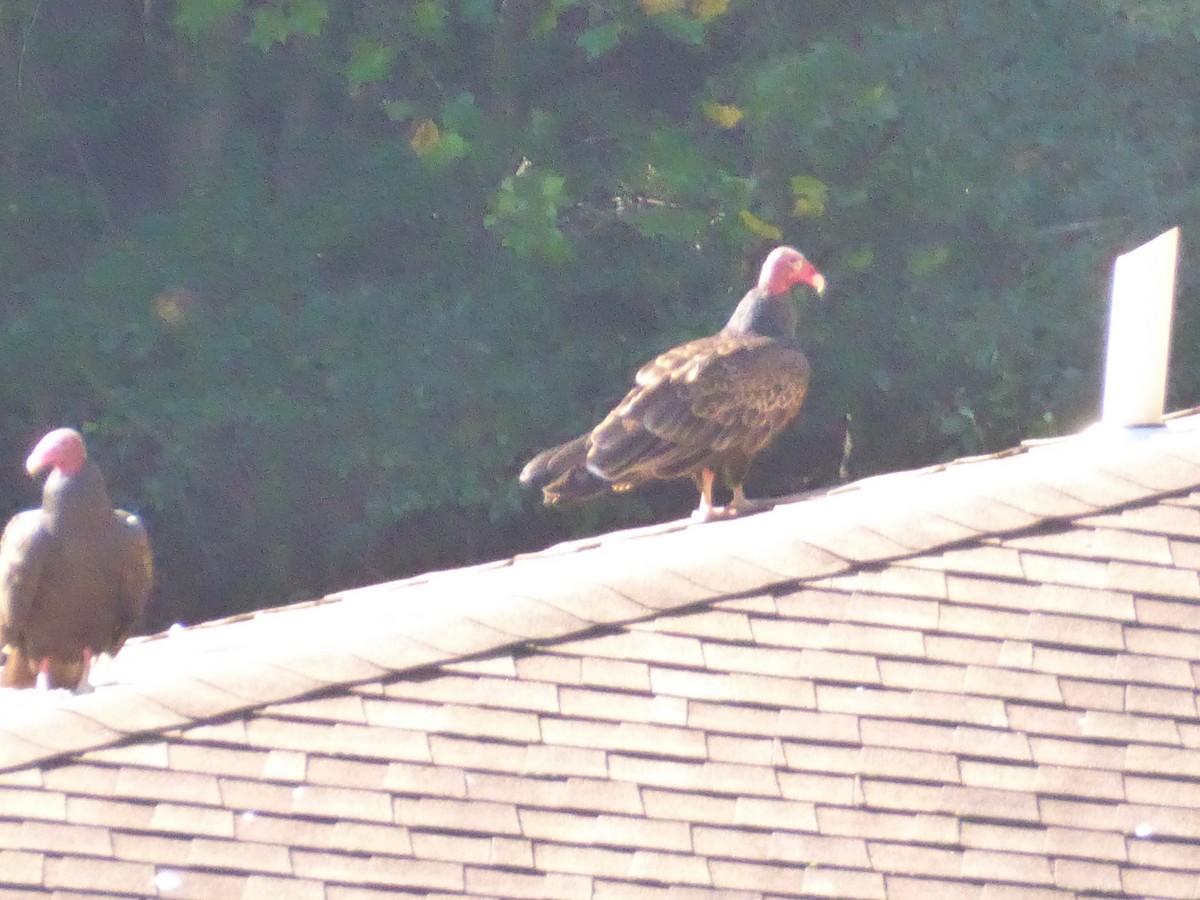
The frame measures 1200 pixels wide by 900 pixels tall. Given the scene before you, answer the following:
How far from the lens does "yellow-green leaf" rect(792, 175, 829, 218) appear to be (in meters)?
9.59

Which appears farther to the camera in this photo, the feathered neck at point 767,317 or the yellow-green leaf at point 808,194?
the yellow-green leaf at point 808,194

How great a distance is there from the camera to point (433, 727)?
10.4 ft

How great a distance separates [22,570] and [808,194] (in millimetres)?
6094

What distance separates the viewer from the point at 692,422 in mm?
5641

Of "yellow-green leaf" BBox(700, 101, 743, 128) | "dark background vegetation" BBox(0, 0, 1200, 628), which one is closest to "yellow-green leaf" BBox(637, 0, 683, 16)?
"dark background vegetation" BBox(0, 0, 1200, 628)

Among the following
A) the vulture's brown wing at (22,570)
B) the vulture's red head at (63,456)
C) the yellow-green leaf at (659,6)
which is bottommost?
the vulture's brown wing at (22,570)

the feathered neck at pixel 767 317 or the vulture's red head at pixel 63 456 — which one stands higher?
the feathered neck at pixel 767 317

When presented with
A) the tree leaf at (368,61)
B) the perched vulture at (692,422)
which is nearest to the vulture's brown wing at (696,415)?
the perched vulture at (692,422)

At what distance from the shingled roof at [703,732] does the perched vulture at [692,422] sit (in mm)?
1987

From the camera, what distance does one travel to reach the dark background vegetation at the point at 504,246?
9.86 meters

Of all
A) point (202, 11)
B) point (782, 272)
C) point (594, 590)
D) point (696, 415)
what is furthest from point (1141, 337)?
point (202, 11)

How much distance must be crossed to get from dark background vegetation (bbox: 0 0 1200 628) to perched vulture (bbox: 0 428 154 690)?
5.27 metres

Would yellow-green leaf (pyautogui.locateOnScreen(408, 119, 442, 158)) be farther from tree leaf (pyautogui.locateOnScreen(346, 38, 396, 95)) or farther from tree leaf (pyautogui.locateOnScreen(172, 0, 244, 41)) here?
tree leaf (pyautogui.locateOnScreen(172, 0, 244, 41))

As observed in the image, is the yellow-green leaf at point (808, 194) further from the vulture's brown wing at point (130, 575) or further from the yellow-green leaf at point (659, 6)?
the vulture's brown wing at point (130, 575)
